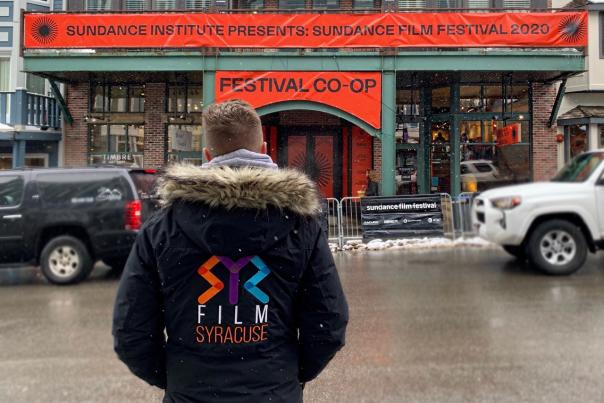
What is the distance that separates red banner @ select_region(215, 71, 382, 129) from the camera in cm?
1399

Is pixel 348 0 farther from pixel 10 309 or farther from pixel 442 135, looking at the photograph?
pixel 10 309

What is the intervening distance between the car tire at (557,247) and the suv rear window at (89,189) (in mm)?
6150

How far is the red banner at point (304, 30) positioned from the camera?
13930 mm

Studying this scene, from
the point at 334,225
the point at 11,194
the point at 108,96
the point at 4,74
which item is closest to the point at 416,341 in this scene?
the point at 11,194

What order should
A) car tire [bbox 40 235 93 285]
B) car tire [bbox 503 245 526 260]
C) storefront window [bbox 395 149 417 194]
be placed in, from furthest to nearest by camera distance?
storefront window [bbox 395 149 417 194] < car tire [bbox 503 245 526 260] < car tire [bbox 40 235 93 285]

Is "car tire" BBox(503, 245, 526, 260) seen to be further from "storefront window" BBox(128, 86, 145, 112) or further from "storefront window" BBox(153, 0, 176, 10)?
"storefront window" BBox(153, 0, 176, 10)

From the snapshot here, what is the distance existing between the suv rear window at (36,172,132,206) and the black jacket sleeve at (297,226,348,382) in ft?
23.1

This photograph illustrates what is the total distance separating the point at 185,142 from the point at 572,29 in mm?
10756

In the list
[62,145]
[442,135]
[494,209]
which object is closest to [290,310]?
[494,209]

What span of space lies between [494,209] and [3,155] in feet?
49.7

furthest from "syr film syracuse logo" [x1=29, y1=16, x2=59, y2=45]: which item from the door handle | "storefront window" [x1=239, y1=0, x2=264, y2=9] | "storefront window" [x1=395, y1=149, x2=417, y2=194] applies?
"storefront window" [x1=395, y1=149, x2=417, y2=194]

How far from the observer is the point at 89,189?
28.0ft

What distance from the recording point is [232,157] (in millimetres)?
1940

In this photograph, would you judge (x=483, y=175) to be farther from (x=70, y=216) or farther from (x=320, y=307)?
(x=70, y=216)
